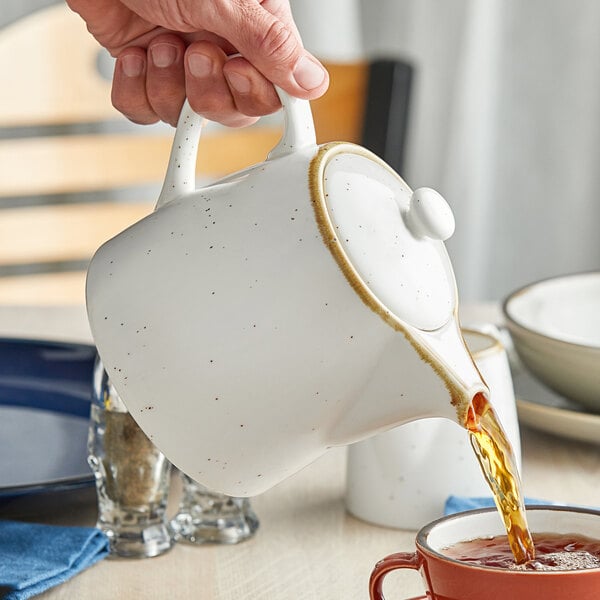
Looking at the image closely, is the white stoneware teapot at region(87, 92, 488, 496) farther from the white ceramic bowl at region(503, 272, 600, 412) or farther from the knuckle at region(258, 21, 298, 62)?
the white ceramic bowl at region(503, 272, 600, 412)

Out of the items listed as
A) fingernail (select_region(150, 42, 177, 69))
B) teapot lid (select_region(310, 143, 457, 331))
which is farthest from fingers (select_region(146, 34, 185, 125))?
teapot lid (select_region(310, 143, 457, 331))

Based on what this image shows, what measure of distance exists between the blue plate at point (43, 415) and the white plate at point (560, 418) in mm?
357

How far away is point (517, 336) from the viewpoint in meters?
0.98

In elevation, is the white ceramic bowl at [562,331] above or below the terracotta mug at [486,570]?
below

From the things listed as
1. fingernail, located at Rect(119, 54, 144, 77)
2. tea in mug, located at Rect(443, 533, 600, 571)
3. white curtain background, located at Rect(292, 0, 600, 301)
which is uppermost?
fingernail, located at Rect(119, 54, 144, 77)

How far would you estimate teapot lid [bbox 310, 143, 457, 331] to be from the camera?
0.52 metres

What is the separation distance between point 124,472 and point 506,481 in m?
0.28

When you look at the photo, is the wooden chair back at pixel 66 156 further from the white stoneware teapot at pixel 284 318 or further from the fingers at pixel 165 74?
the white stoneware teapot at pixel 284 318

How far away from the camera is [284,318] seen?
1.71 feet

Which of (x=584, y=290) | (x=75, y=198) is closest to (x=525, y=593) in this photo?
(x=584, y=290)

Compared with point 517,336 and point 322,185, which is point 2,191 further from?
point 322,185

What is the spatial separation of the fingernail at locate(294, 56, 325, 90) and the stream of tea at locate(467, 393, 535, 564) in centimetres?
20

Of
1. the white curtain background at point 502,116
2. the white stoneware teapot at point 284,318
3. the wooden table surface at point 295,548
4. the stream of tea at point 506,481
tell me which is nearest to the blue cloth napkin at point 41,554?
the wooden table surface at point 295,548

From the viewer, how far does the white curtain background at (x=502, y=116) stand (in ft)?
7.79
